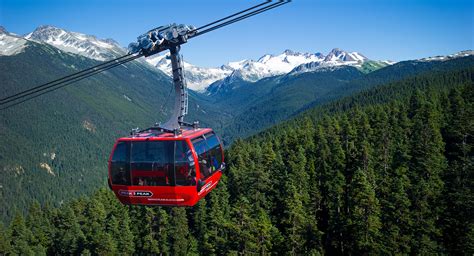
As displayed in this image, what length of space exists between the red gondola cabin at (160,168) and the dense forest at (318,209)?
84.2 feet

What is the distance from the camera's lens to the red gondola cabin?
2136 cm

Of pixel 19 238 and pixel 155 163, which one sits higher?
pixel 155 163

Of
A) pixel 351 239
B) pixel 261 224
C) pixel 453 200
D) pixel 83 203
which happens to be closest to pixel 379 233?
pixel 351 239

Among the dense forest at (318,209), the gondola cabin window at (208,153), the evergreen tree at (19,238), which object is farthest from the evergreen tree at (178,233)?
the gondola cabin window at (208,153)

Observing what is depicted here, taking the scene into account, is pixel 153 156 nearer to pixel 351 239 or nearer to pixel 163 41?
pixel 163 41

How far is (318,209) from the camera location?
190 ft

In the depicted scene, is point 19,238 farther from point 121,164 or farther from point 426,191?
point 426,191

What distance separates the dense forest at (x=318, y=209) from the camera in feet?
150

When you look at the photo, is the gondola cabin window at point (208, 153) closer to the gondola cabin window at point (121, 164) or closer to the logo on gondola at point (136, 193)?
the logo on gondola at point (136, 193)

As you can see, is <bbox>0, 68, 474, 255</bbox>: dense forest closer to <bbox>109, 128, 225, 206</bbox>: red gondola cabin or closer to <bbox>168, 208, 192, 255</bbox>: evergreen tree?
<bbox>168, 208, 192, 255</bbox>: evergreen tree

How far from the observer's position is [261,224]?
46.9m

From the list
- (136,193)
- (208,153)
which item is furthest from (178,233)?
(208,153)

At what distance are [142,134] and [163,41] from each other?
21.0 ft

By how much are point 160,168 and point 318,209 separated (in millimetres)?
41410
